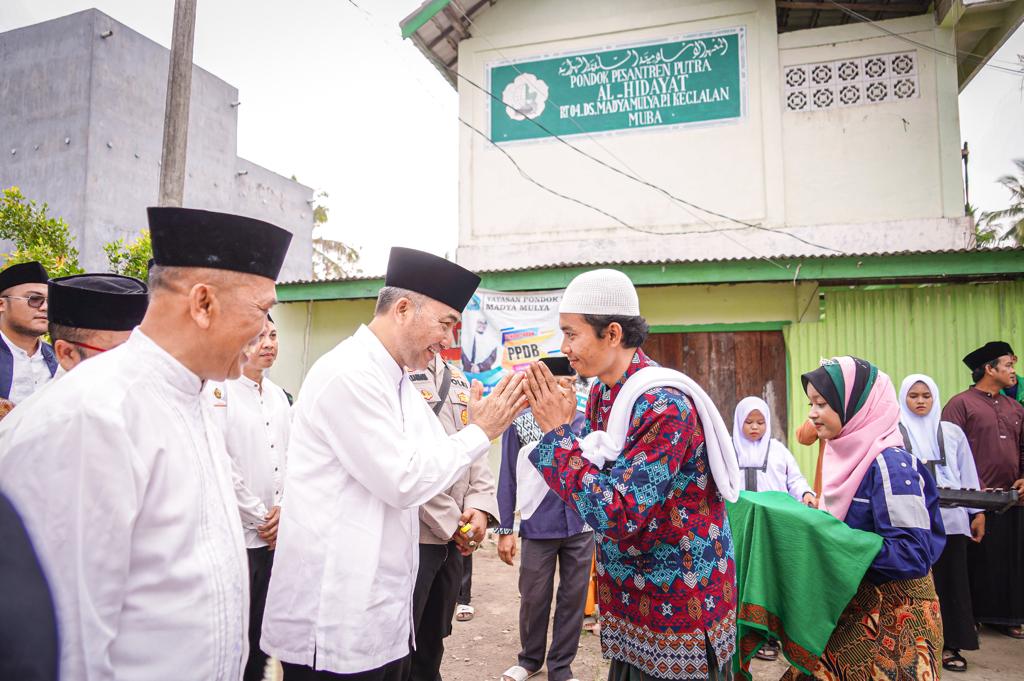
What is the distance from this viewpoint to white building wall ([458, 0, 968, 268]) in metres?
8.45

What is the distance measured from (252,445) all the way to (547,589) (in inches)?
87.5

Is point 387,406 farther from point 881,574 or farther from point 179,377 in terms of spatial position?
point 881,574

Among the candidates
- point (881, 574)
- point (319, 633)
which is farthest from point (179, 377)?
point (881, 574)

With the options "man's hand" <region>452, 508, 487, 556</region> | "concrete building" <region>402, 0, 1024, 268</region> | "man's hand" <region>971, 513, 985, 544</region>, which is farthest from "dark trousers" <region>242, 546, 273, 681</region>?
"concrete building" <region>402, 0, 1024, 268</region>

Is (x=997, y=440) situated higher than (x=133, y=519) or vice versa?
(x=133, y=519)

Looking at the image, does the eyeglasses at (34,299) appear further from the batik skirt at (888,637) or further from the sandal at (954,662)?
the sandal at (954,662)

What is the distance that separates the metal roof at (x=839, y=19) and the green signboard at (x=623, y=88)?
93 centimetres

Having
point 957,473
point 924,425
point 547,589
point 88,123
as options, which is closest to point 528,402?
point 547,589

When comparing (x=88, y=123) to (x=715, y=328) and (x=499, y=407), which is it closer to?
(x=715, y=328)

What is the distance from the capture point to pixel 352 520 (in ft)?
6.69

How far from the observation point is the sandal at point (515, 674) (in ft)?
13.7

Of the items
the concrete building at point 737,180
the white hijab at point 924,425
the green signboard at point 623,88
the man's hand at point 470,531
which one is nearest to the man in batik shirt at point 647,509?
the man's hand at point 470,531

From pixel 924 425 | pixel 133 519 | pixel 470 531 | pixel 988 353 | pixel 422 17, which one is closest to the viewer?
pixel 133 519

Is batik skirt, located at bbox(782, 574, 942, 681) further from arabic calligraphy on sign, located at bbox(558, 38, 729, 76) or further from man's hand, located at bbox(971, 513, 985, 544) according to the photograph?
arabic calligraphy on sign, located at bbox(558, 38, 729, 76)
